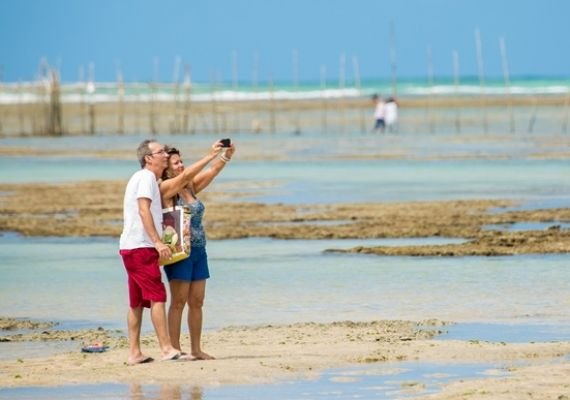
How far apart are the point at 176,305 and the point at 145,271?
0.41 m

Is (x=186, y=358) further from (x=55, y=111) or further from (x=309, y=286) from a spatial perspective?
(x=55, y=111)

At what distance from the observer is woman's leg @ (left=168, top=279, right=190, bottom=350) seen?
35.2 feet

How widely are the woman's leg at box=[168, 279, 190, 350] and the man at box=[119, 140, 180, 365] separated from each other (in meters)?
0.12

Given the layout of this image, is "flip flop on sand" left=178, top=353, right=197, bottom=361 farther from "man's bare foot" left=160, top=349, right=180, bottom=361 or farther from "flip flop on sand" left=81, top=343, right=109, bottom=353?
"flip flop on sand" left=81, top=343, right=109, bottom=353

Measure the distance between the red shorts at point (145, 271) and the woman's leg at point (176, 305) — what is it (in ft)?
0.38

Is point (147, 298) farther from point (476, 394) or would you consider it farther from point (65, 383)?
point (476, 394)

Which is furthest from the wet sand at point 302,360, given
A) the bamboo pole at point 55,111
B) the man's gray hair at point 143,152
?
the bamboo pole at point 55,111

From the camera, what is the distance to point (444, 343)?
450 inches

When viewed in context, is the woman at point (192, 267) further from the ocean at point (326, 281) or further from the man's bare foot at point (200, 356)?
the ocean at point (326, 281)

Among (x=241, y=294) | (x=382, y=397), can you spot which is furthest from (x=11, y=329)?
(x=382, y=397)

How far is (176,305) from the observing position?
10836 millimetres

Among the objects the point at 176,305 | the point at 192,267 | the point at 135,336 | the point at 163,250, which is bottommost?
the point at 135,336

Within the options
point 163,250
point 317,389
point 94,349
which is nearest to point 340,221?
point 94,349

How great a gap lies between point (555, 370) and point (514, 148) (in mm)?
32961
